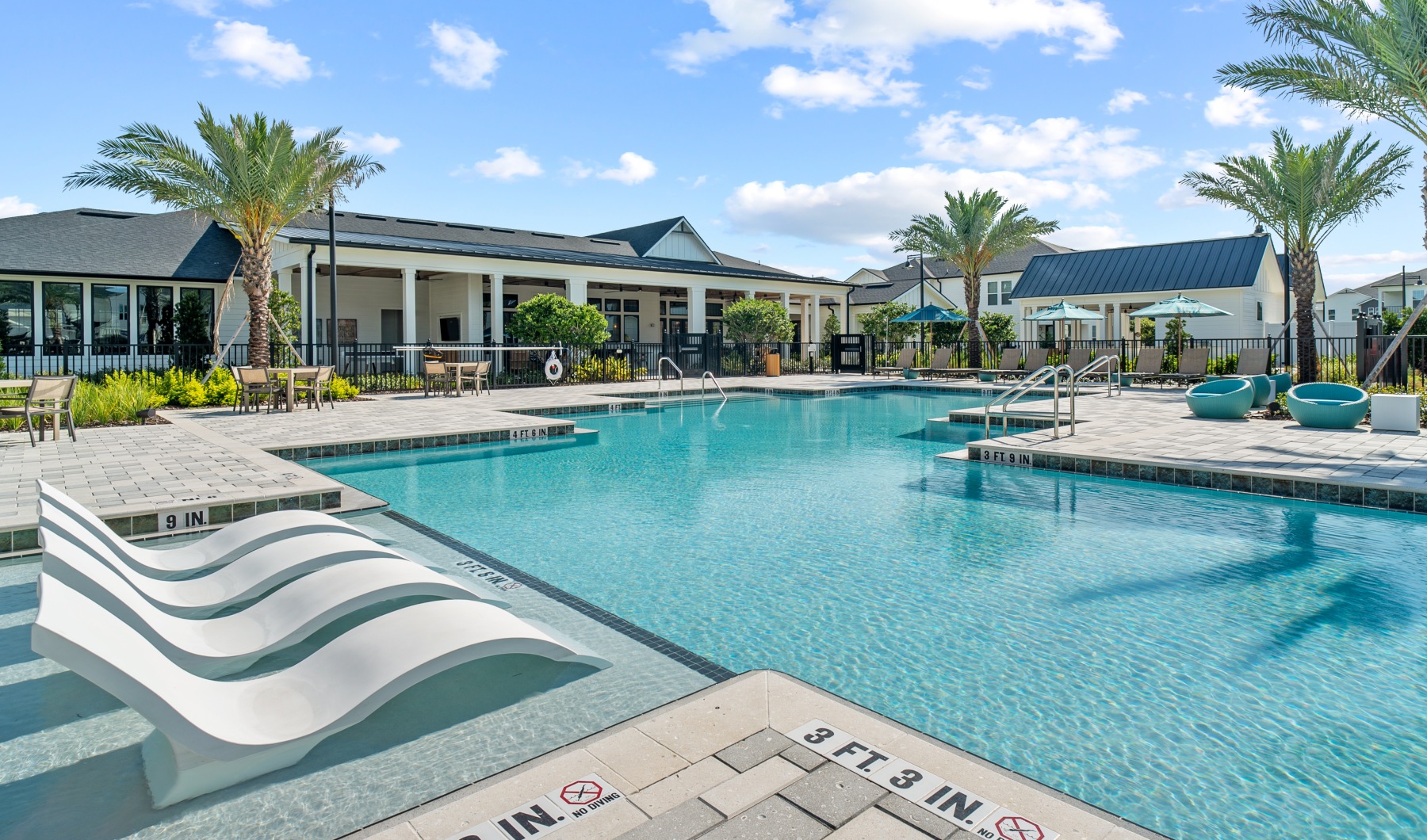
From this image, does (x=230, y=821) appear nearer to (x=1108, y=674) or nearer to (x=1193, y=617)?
(x=1108, y=674)

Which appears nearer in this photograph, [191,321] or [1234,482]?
[1234,482]

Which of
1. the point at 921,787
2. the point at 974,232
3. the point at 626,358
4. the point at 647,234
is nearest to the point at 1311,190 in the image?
the point at 974,232

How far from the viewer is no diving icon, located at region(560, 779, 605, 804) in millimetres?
2082

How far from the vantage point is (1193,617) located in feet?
13.1

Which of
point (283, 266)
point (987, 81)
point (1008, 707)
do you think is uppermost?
point (987, 81)

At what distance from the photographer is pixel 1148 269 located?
27906 millimetres

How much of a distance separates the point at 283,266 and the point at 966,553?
20595mm

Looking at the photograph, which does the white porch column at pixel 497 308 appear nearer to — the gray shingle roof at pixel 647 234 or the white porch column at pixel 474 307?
the white porch column at pixel 474 307

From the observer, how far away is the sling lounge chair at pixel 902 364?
79.9 feet

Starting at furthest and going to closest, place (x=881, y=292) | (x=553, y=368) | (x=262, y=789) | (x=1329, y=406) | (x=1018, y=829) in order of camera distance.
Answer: (x=881, y=292) < (x=553, y=368) < (x=1329, y=406) < (x=262, y=789) < (x=1018, y=829)

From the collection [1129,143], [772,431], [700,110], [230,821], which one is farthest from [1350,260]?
[230,821]

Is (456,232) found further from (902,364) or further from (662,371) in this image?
(902,364)

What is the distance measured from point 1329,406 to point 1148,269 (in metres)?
19.9

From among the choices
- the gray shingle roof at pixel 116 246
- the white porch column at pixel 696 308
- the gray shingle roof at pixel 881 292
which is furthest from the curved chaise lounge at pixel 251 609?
the gray shingle roof at pixel 881 292
